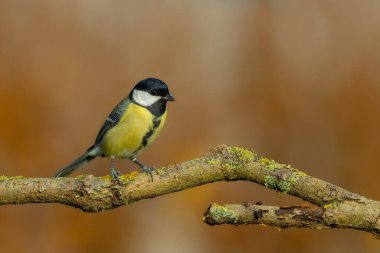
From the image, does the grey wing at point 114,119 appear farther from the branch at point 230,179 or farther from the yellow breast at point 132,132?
the branch at point 230,179

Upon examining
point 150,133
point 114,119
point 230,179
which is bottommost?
point 230,179

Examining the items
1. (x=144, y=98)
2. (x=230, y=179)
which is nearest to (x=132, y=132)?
(x=144, y=98)

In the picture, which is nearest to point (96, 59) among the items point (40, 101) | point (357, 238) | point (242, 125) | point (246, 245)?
point (40, 101)

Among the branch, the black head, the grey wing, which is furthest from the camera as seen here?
the grey wing

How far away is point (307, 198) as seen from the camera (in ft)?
7.81

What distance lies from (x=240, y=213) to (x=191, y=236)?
213 inches

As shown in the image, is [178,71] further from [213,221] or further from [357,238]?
[213,221]

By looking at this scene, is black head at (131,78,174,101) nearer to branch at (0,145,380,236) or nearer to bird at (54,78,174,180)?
bird at (54,78,174,180)

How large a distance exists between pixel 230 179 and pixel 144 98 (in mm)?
1059

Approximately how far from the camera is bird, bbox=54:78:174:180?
3.33m

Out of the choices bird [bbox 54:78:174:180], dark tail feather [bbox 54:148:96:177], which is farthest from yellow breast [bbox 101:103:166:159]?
dark tail feather [bbox 54:148:96:177]

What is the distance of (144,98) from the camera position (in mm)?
3383

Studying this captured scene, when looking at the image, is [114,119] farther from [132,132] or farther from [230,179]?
[230,179]

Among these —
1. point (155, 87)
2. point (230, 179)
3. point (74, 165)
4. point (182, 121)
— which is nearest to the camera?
point (230, 179)
